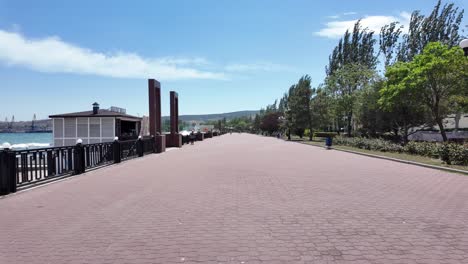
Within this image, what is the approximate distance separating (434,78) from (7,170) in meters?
24.5

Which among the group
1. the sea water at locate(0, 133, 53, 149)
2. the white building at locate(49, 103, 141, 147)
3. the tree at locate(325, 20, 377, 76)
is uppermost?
the tree at locate(325, 20, 377, 76)

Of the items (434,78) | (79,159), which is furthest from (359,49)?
(79,159)

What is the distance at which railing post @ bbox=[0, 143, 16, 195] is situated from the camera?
8852 mm

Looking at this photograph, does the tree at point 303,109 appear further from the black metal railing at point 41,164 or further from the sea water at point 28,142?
the black metal railing at point 41,164

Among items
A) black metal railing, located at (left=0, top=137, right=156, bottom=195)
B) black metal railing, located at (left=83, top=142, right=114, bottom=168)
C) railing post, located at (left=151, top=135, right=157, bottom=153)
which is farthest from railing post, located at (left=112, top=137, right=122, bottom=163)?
railing post, located at (left=151, top=135, right=157, bottom=153)

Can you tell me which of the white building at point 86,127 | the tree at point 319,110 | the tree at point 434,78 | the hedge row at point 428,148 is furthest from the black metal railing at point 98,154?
the tree at point 319,110

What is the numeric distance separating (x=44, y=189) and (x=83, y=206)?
2942mm

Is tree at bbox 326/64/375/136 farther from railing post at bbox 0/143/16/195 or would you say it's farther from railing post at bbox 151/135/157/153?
railing post at bbox 0/143/16/195

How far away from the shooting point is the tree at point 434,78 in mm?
23562

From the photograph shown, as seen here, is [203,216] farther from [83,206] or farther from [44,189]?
[44,189]

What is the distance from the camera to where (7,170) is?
8922 millimetres

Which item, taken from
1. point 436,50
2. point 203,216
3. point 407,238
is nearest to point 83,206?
point 203,216

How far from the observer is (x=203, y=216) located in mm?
6684

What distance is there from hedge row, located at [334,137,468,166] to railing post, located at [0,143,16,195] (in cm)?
1566
